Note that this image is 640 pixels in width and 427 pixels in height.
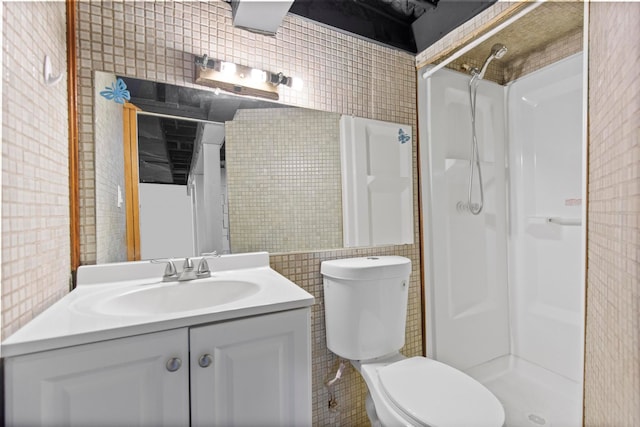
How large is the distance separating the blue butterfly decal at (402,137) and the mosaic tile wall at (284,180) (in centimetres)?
39

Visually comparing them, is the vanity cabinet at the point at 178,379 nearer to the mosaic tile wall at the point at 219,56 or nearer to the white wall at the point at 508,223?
the mosaic tile wall at the point at 219,56

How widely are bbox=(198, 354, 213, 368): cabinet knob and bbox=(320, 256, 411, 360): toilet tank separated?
659 millimetres

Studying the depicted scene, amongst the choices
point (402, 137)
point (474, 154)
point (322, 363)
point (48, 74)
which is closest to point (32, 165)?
point (48, 74)

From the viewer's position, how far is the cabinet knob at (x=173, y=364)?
0.69 metres

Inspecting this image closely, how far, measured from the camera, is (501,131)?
6.44 ft

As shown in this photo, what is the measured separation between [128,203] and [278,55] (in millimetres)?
901

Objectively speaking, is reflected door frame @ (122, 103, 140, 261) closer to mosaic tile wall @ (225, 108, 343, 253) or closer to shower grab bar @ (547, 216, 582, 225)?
mosaic tile wall @ (225, 108, 343, 253)

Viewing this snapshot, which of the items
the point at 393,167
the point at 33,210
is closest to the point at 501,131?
the point at 393,167

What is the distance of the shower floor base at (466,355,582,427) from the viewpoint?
1.46 metres

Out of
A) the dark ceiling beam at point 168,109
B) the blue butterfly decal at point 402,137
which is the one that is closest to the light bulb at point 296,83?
the dark ceiling beam at point 168,109

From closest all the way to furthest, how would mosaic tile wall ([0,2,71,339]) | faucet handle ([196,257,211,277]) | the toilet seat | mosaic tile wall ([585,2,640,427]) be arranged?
1. mosaic tile wall ([585,2,640,427])
2. mosaic tile wall ([0,2,71,339])
3. the toilet seat
4. faucet handle ([196,257,211,277])

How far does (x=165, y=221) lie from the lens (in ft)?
3.81

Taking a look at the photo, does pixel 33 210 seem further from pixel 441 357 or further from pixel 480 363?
pixel 480 363

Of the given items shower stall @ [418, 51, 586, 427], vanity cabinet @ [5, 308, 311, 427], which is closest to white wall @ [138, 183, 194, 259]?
vanity cabinet @ [5, 308, 311, 427]
